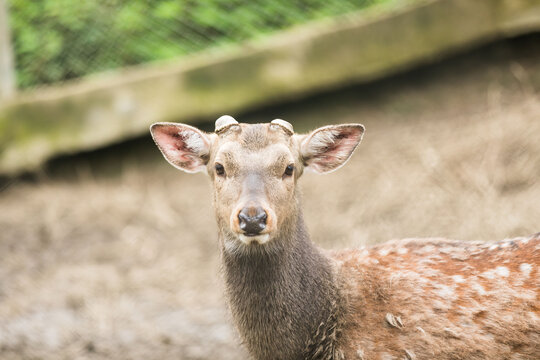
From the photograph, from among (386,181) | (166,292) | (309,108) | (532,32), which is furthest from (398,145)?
(166,292)

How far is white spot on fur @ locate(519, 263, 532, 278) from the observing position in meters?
3.74

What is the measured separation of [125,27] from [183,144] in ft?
14.7

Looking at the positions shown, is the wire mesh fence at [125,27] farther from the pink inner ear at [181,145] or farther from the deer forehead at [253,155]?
the deer forehead at [253,155]

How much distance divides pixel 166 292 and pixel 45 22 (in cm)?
396

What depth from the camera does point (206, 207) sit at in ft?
26.2

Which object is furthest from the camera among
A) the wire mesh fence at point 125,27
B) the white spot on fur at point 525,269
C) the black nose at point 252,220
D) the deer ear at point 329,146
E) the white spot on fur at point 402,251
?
the wire mesh fence at point 125,27

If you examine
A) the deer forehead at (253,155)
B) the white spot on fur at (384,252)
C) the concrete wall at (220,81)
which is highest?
the concrete wall at (220,81)

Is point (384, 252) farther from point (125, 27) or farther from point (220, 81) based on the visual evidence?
point (125, 27)

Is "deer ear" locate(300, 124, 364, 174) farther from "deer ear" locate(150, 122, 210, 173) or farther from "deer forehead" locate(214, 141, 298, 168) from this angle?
"deer ear" locate(150, 122, 210, 173)

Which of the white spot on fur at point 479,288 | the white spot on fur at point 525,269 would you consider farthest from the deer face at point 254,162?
the white spot on fur at point 525,269

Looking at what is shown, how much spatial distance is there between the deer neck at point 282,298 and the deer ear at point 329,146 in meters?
0.51

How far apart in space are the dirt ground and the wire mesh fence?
1.08 meters

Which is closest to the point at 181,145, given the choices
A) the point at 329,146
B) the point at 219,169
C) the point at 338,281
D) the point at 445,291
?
the point at 219,169

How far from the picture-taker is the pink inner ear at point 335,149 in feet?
14.3
